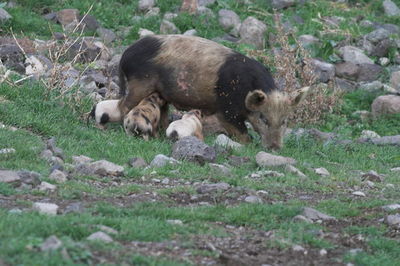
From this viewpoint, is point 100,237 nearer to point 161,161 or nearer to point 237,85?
point 161,161

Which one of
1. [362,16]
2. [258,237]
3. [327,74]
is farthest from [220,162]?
[362,16]

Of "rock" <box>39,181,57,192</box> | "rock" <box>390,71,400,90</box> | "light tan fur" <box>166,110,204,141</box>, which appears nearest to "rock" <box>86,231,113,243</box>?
"rock" <box>39,181,57,192</box>

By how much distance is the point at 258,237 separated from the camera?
729 centimetres

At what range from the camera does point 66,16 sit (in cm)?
1783

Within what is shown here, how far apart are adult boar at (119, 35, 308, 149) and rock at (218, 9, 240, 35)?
5517 millimetres

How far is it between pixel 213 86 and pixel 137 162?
118 inches

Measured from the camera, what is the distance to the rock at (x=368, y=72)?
1722 cm

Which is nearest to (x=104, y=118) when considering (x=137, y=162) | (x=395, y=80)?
(x=137, y=162)

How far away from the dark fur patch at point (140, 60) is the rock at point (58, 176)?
4.30m

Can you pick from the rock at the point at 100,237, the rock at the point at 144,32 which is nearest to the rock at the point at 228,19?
the rock at the point at 144,32

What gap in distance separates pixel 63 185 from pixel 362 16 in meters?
13.0

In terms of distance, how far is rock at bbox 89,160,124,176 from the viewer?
9.37m

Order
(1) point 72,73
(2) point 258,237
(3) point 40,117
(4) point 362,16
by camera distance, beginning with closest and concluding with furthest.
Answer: (2) point 258,237
(3) point 40,117
(1) point 72,73
(4) point 362,16

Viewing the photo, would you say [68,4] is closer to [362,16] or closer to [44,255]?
[362,16]
